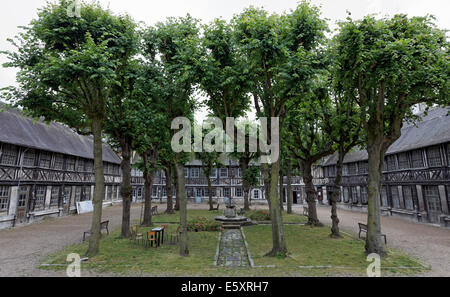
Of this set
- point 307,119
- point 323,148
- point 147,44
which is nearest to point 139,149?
point 147,44

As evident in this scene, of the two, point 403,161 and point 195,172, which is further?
point 195,172

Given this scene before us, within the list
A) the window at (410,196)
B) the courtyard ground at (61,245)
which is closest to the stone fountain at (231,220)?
the courtyard ground at (61,245)

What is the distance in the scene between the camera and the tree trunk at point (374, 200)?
9383mm

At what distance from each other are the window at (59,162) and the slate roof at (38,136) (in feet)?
2.67

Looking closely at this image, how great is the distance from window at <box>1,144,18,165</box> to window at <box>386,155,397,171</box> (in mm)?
33973

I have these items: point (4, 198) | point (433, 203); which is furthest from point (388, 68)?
point (4, 198)

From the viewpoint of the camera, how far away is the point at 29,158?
19.5 m

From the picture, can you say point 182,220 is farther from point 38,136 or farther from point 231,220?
point 38,136

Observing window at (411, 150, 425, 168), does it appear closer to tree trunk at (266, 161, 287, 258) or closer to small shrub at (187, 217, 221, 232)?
tree trunk at (266, 161, 287, 258)

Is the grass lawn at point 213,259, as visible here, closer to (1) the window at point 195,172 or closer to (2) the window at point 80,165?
(2) the window at point 80,165

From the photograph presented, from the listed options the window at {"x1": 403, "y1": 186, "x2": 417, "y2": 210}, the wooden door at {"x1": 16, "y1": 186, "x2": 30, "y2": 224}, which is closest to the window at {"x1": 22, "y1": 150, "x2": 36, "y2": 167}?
the wooden door at {"x1": 16, "y1": 186, "x2": 30, "y2": 224}

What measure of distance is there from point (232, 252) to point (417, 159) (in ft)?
65.7
